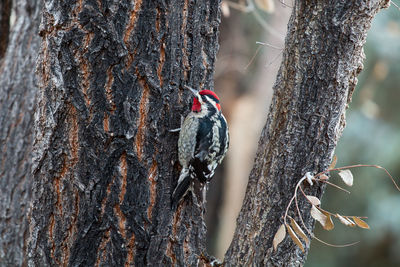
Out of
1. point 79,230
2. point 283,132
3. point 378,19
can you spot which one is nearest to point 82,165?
point 79,230

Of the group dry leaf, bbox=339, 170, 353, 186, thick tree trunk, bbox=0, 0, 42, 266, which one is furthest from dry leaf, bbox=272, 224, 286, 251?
thick tree trunk, bbox=0, 0, 42, 266

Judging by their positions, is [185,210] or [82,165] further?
[185,210]

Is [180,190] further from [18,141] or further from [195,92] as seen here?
[18,141]

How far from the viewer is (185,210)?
278cm

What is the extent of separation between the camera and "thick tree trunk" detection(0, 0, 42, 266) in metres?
3.83

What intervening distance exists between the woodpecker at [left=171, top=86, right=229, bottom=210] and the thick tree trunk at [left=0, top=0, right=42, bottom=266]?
1.47m

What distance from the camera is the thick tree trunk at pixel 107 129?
2.50 meters

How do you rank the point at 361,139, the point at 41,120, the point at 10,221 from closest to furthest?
the point at 41,120, the point at 10,221, the point at 361,139

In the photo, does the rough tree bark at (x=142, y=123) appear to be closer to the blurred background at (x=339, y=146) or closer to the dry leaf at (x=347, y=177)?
the dry leaf at (x=347, y=177)

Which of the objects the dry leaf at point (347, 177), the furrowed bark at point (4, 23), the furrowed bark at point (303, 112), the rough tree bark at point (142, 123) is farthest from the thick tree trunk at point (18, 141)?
the dry leaf at point (347, 177)

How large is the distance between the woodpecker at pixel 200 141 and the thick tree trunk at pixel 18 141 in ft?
4.81

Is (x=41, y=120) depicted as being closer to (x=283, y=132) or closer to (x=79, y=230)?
(x=79, y=230)

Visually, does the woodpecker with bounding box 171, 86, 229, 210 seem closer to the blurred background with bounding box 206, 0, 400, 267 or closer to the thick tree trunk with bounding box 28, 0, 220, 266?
the thick tree trunk with bounding box 28, 0, 220, 266

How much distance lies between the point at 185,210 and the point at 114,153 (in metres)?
0.55
